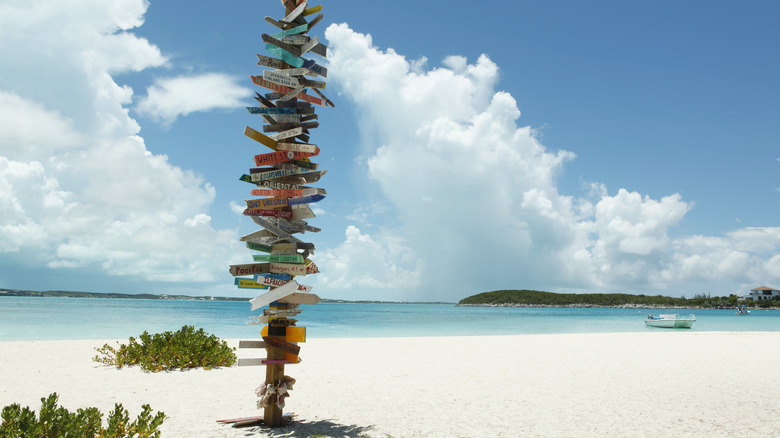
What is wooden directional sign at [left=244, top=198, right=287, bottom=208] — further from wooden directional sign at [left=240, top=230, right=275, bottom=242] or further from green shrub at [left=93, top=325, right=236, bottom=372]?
green shrub at [left=93, top=325, right=236, bottom=372]

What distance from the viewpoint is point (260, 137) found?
A: 638 centimetres

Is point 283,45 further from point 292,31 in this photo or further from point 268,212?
point 268,212

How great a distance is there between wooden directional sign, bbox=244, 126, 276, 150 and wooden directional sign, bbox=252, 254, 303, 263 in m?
1.49

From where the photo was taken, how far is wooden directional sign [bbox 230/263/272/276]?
6.10 meters

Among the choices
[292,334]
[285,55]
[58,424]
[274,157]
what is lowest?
[58,424]

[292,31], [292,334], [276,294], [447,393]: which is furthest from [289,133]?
[447,393]

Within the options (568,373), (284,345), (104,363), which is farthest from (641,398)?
(104,363)

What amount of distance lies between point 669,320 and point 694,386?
37.3 metres

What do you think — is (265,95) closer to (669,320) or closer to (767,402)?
(767,402)

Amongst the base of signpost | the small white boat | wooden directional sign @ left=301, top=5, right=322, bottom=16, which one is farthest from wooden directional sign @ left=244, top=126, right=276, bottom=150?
the small white boat

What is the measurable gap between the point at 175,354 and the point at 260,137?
7.43 metres

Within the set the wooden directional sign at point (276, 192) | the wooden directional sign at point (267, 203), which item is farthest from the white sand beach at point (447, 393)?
the wooden directional sign at point (276, 192)

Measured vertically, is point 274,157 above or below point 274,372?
above

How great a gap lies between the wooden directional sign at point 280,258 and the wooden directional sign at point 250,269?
0.26 feet
